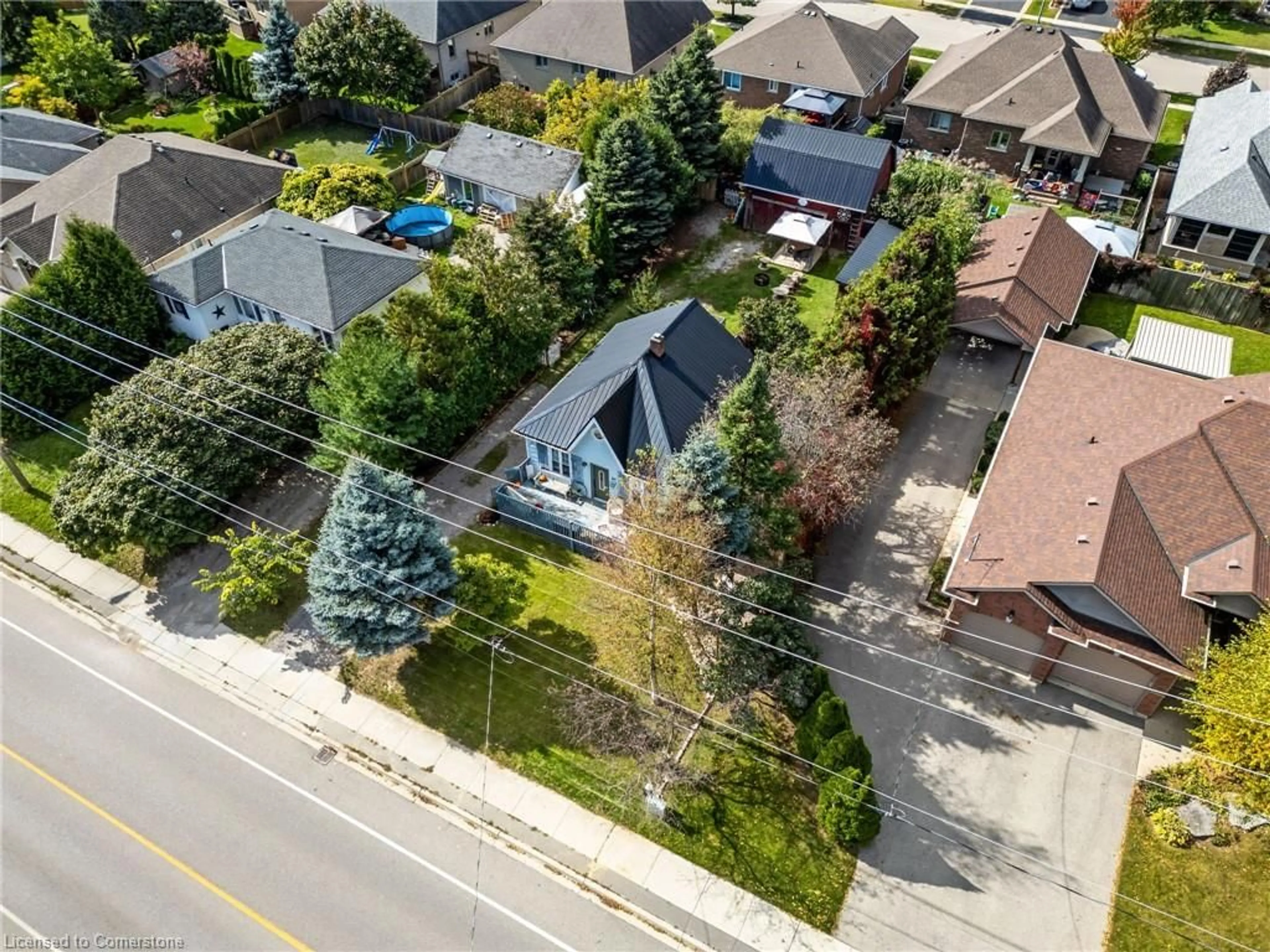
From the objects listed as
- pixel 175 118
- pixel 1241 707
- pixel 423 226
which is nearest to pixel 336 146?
pixel 175 118

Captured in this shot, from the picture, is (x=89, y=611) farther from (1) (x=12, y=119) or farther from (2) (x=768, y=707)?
(1) (x=12, y=119)

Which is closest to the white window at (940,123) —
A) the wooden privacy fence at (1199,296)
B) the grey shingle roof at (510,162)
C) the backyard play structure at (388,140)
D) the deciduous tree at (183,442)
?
the wooden privacy fence at (1199,296)

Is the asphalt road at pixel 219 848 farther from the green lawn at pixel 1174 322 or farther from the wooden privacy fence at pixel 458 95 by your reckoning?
the wooden privacy fence at pixel 458 95

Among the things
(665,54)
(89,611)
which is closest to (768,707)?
(89,611)

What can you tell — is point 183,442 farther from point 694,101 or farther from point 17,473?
point 694,101

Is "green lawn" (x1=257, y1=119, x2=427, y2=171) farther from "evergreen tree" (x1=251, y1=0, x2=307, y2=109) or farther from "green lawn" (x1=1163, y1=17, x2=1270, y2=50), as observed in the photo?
"green lawn" (x1=1163, y1=17, x2=1270, y2=50)

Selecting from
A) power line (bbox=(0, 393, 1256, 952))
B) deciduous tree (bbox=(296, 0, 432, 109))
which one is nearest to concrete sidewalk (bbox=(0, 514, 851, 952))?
power line (bbox=(0, 393, 1256, 952))

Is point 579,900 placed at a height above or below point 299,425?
below
